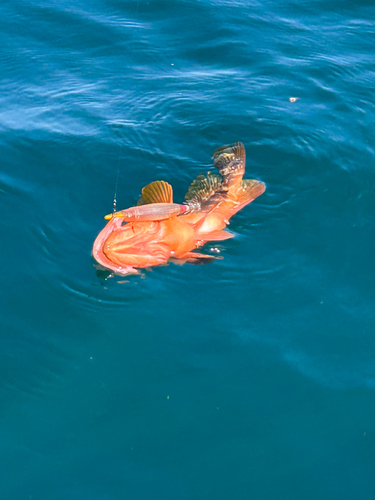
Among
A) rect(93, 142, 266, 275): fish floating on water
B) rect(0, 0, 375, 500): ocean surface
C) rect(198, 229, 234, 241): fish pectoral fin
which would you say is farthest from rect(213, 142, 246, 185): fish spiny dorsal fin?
rect(198, 229, 234, 241): fish pectoral fin

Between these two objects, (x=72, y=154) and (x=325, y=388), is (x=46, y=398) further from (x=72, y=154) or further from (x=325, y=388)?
(x=72, y=154)

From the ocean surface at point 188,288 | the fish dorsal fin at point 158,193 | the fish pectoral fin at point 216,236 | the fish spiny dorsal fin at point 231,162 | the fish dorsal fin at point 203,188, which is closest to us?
the ocean surface at point 188,288

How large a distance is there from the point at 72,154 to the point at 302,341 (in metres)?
4.55

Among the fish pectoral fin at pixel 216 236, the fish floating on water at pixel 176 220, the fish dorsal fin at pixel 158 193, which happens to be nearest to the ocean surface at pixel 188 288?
the fish pectoral fin at pixel 216 236

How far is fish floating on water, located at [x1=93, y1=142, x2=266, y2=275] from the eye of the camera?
561cm

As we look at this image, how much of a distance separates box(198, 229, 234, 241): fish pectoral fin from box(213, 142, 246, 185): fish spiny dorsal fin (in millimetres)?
1170

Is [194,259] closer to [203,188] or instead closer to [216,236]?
[216,236]

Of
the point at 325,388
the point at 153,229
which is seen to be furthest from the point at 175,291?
the point at 325,388

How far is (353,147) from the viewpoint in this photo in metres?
8.24

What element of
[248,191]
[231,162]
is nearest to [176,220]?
[248,191]

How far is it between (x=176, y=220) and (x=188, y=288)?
2.89 ft

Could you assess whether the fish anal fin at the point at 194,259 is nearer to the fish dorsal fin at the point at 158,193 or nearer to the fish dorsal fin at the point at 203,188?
the fish dorsal fin at the point at 158,193

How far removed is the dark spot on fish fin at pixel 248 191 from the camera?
7445 millimetres

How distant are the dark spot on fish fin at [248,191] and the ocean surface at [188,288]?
176 mm
